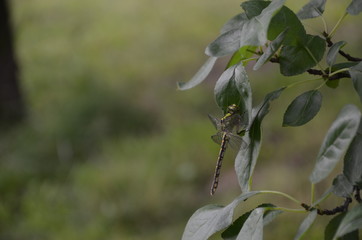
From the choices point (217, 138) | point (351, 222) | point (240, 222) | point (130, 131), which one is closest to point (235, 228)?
point (240, 222)

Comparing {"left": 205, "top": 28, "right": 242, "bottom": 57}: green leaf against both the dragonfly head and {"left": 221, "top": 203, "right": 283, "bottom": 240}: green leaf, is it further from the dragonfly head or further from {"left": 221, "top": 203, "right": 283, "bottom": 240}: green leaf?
{"left": 221, "top": 203, "right": 283, "bottom": 240}: green leaf

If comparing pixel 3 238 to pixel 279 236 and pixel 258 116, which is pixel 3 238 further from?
pixel 258 116

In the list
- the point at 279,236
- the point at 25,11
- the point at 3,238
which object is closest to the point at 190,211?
the point at 279,236

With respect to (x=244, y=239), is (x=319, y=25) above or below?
below

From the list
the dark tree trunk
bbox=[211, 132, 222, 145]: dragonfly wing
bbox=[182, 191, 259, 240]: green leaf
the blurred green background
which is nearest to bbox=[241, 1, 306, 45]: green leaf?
bbox=[182, 191, 259, 240]: green leaf

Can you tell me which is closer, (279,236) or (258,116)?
(258,116)

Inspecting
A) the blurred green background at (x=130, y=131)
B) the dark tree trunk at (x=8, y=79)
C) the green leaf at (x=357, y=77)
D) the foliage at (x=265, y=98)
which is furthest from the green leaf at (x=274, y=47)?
the dark tree trunk at (x=8, y=79)
